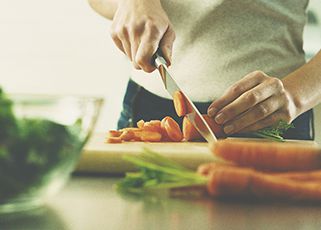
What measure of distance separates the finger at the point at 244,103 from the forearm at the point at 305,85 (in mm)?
161

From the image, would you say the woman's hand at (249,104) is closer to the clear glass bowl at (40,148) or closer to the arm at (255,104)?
the arm at (255,104)

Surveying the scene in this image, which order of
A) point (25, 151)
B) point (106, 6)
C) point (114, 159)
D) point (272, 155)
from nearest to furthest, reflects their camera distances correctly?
point (25, 151), point (272, 155), point (114, 159), point (106, 6)

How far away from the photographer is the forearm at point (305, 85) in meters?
1.63

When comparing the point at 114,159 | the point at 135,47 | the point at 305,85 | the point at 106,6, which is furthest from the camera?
the point at 106,6

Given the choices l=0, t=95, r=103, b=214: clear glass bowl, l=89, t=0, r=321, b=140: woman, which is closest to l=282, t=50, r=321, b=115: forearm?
l=89, t=0, r=321, b=140: woman

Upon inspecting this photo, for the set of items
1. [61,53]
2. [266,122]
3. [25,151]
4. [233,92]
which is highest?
[25,151]

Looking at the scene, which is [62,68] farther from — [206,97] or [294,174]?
[294,174]

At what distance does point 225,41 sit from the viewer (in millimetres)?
1827

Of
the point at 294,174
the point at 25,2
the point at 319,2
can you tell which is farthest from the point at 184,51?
the point at 25,2

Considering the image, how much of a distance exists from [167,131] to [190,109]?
107mm

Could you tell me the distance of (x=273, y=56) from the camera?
6.00 ft

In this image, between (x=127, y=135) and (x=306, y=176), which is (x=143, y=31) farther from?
(x=306, y=176)

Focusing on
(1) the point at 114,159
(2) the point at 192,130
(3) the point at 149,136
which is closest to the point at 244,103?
(2) the point at 192,130

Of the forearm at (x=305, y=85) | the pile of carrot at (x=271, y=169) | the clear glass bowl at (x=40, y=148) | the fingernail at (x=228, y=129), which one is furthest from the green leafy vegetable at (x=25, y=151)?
the forearm at (x=305, y=85)
